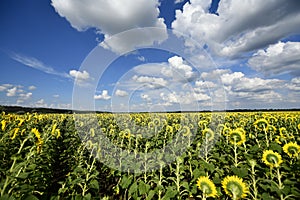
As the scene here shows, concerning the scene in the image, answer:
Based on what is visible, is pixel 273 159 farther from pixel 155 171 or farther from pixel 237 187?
pixel 155 171

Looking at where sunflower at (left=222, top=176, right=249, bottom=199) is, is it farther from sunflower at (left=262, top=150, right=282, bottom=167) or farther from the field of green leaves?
sunflower at (left=262, top=150, right=282, bottom=167)

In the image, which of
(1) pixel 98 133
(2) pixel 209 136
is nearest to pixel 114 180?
(2) pixel 209 136

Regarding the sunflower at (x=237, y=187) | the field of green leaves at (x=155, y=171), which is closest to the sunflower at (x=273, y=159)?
the field of green leaves at (x=155, y=171)

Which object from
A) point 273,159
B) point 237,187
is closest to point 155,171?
point 273,159

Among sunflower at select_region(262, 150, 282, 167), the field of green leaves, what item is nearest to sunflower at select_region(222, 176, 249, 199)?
the field of green leaves

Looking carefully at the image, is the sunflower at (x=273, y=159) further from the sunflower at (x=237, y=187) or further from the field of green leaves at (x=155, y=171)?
the sunflower at (x=237, y=187)

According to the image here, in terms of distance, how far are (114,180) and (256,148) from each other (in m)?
3.94

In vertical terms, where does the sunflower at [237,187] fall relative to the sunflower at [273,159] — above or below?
below

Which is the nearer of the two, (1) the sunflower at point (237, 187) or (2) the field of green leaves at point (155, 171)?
(1) the sunflower at point (237, 187)

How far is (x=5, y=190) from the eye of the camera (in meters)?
2.19

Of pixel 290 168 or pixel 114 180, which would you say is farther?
pixel 114 180

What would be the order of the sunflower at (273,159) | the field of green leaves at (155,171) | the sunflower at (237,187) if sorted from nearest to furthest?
the sunflower at (237,187) → the field of green leaves at (155,171) → the sunflower at (273,159)

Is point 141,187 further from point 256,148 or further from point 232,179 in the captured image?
point 256,148

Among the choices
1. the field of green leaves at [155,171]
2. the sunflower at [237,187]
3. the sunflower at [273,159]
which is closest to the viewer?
the sunflower at [237,187]
